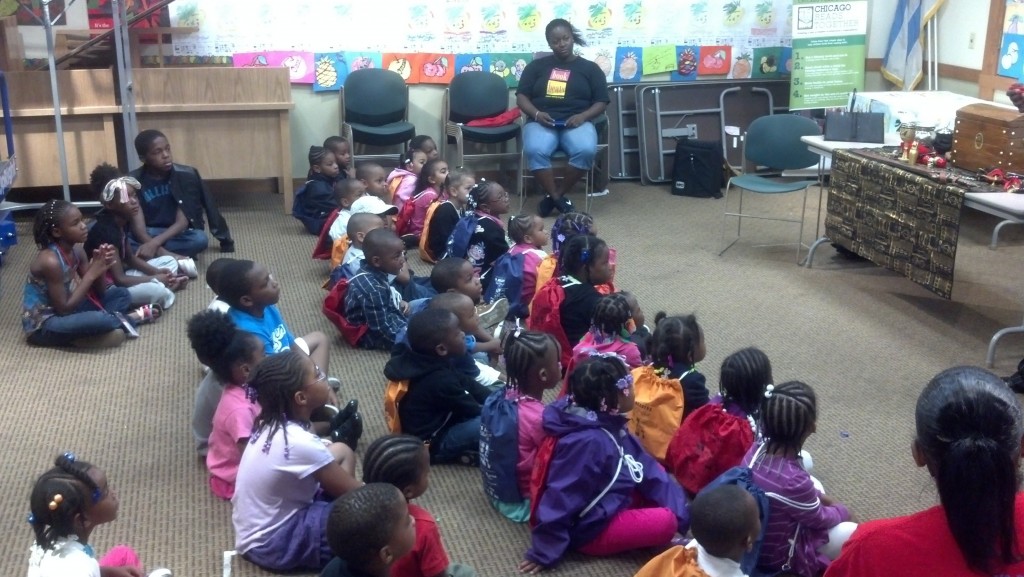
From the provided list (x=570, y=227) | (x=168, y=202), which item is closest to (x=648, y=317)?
(x=570, y=227)

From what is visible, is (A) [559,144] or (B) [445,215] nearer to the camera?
(B) [445,215]

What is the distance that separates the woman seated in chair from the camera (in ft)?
21.6

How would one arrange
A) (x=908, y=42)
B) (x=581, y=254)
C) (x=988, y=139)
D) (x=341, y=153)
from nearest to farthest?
1. (x=581, y=254)
2. (x=988, y=139)
3. (x=341, y=153)
4. (x=908, y=42)

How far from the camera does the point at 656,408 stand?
3041mm

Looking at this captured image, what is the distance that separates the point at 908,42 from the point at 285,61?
4.60 metres

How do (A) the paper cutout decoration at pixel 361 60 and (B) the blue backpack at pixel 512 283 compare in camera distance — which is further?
(A) the paper cutout decoration at pixel 361 60

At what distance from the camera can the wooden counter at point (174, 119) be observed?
603cm

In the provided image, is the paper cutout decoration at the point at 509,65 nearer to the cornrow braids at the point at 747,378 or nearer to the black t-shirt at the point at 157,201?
the black t-shirt at the point at 157,201

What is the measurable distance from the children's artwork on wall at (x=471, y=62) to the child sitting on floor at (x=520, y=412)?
4596 mm

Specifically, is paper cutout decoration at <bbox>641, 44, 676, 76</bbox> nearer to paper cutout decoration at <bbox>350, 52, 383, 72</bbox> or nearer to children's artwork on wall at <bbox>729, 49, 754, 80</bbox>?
children's artwork on wall at <bbox>729, 49, 754, 80</bbox>

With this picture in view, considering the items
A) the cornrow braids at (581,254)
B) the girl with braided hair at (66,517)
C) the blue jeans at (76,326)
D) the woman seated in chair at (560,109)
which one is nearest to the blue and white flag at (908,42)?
the woman seated in chair at (560,109)

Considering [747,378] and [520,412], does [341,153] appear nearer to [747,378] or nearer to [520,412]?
[520,412]

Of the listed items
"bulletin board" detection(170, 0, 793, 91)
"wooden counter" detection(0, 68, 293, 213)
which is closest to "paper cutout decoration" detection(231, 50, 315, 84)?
"bulletin board" detection(170, 0, 793, 91)

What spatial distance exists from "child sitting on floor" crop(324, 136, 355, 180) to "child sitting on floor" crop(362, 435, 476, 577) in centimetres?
403
